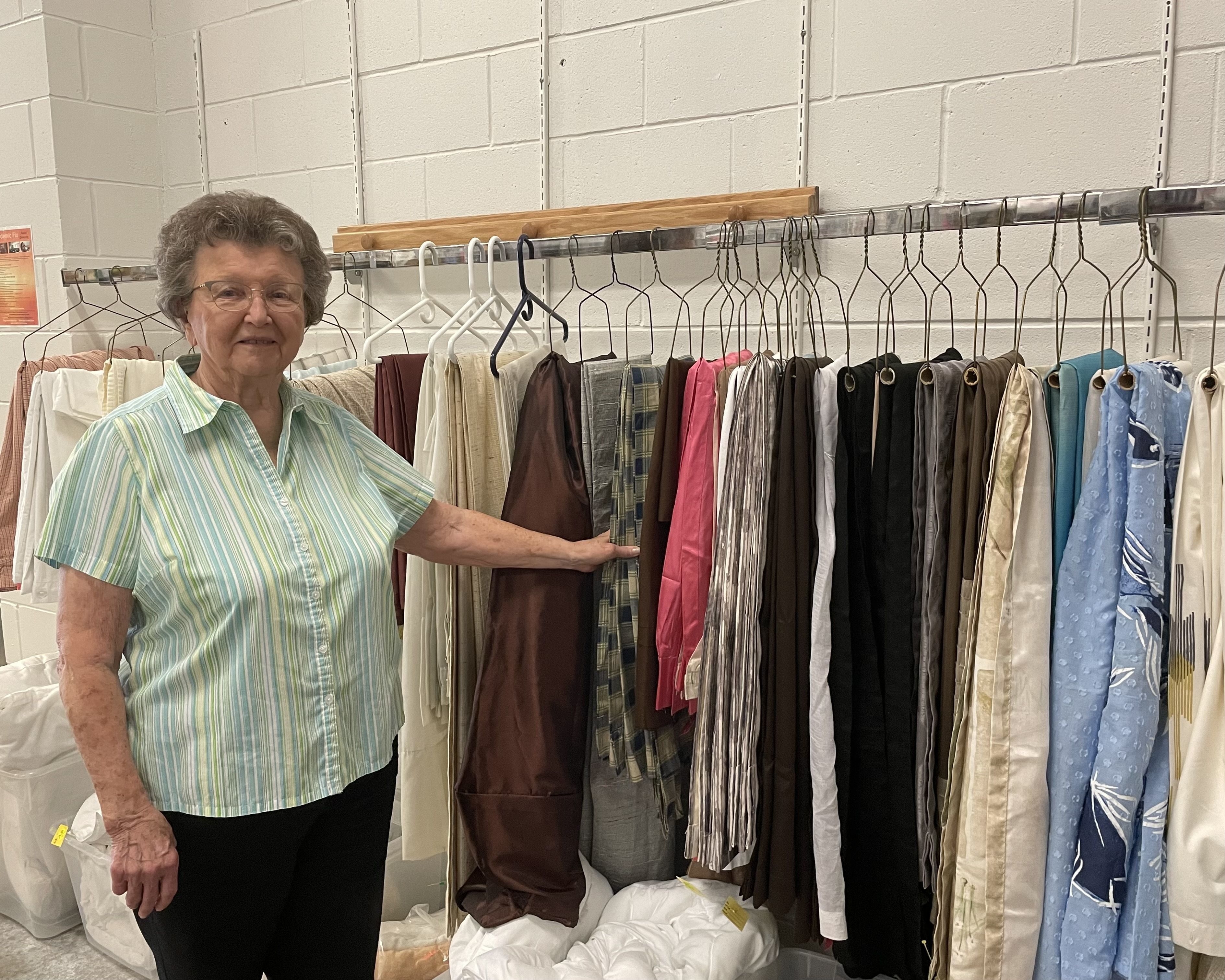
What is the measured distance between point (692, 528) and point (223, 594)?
0.72 m

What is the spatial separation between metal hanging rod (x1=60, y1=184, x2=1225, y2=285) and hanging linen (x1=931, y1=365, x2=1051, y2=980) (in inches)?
9.1

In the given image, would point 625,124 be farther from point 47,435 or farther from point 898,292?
point 47,435

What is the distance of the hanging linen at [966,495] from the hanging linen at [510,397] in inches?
29.3

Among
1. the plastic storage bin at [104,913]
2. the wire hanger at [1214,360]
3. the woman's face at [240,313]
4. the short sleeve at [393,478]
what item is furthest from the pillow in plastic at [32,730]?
the wire hanger at [1214,360]

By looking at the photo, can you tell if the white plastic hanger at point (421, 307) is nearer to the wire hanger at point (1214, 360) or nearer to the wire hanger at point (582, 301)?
the wire hanger at point (582, 301)

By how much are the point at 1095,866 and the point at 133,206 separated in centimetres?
303

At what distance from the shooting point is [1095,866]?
132cm

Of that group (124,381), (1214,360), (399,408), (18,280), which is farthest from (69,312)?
(1214,360)

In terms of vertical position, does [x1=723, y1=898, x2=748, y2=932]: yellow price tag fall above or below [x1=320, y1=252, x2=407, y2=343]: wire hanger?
below

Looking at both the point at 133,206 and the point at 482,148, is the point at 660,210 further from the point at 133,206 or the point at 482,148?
the point at 133,206

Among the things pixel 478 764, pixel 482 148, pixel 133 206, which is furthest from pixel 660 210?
pixel 133 206

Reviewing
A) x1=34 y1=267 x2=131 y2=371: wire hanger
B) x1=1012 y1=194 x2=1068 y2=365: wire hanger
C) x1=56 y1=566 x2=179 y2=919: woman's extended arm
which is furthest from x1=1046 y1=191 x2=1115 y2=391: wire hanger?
x1=34 y1=267 x2=131 y2=371: wire hanger

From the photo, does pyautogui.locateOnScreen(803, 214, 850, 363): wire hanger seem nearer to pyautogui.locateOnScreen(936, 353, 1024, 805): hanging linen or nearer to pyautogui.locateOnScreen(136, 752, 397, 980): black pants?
pyautogui.locateOnScreen(936, 353, 1024, 805): hanging linen

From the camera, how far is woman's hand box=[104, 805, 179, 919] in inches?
50.4
